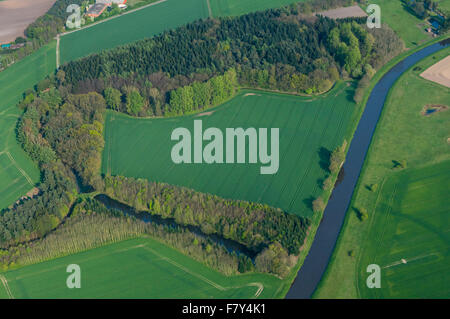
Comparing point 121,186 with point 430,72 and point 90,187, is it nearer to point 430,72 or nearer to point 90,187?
point 90,187

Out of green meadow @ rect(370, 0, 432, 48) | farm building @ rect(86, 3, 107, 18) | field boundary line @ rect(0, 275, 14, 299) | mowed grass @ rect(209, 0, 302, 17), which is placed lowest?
field boundary line @ rect(0, 275, 14, 299)

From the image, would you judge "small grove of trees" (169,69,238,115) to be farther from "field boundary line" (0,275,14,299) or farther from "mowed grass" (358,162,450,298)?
"field boundary line" (0,275,14,299)

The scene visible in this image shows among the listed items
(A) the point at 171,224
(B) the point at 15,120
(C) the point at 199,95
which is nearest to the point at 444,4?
(C) the point at 199,95

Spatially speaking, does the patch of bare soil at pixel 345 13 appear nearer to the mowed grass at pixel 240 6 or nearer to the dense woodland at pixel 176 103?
the dense woodland at pixel 176 103

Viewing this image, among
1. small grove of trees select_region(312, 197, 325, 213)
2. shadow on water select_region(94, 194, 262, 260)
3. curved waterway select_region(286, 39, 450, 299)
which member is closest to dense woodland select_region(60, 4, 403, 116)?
curved waterway select_region(286, 39, 450, 299)

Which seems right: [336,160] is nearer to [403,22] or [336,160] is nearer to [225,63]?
[225,63]

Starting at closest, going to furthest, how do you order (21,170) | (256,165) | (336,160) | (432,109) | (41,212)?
(41,212), (336,160), (256,165), (21,170), (432,109)

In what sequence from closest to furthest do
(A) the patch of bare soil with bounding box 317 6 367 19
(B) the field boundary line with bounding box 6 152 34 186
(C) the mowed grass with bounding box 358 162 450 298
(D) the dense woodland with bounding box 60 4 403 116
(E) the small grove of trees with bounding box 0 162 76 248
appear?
(C) the mowed grass with bounding box 358 162 450 298
(E) the small grove of trees with bounding box 0 162 76 248
(B) the field boundary line with bounding box 6 152 34 186
(D) the dense woodland with bounding box 60 4 403 116
(A) the patch of bare soil with bounding box 317 6 367 19
